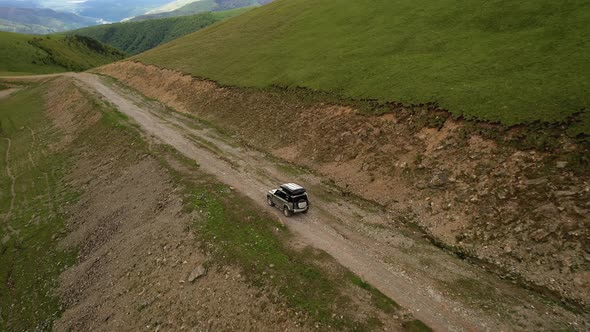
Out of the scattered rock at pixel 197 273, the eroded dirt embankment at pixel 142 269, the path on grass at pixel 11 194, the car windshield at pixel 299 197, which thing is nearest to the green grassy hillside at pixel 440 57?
the car windshield at pixel 299 197

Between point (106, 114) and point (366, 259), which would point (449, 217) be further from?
point (106, 114)

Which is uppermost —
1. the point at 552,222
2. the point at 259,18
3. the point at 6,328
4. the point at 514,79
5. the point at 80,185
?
the point at 259,18

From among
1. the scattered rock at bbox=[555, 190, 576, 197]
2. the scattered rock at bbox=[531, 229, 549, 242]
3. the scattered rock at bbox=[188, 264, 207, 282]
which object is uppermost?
the scattered rock at bbox=[555, 190, 576, 197]

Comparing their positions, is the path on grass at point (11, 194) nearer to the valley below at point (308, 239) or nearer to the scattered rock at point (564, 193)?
the valley below at point (308, 239)

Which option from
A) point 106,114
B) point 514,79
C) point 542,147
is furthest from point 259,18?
point 542,147

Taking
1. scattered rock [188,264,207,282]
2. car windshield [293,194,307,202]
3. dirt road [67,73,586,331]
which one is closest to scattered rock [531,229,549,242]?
dirt road [67,73,586,331]

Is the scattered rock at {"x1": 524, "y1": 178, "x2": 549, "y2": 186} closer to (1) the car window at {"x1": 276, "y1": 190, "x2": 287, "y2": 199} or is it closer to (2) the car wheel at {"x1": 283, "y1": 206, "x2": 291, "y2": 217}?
(2) the car wheel at {"x1": 283, "y1": 206, "x2": 291, "y2": 217}
